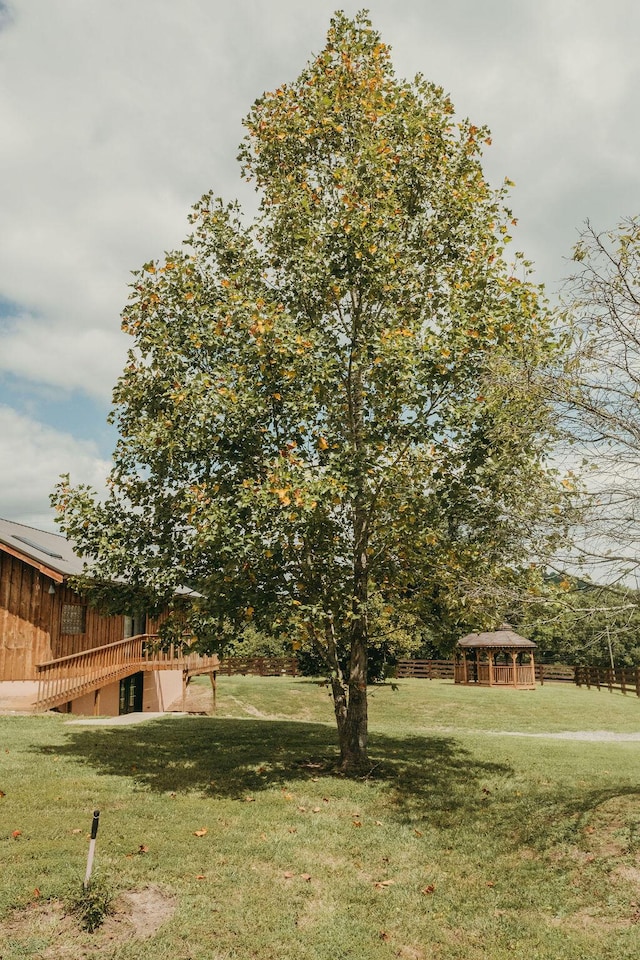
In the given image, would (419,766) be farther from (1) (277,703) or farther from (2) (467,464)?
(1) (277,703)

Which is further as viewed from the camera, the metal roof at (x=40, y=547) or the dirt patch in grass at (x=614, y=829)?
the metal roof at (x=40, y=547)

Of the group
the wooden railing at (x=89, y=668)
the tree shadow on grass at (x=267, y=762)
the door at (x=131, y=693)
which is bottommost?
the door at (x=131, y=693)

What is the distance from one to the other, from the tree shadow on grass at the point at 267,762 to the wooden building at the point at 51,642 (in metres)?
3.61

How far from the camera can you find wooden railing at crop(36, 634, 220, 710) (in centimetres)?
1923

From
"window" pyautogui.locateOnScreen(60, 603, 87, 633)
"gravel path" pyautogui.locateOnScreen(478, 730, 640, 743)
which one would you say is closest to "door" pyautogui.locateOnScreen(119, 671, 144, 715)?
"window" pyautogui.locateOnScreen(60, 603, 87, 633)

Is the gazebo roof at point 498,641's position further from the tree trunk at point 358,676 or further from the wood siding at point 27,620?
the tree trunk at point 358,676

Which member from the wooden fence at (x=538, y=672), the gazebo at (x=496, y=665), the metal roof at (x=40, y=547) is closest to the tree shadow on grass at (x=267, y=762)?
the metal roof at (x=40, y=547)

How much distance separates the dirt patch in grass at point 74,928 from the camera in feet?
17.7

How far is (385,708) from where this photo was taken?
26391 millimetres

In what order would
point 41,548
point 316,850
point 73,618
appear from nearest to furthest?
1. point 316,850
2. point 73,618
3. point 41,548

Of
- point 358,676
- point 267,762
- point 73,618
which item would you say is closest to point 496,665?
point 73,618

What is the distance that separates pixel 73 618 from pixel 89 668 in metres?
2.57

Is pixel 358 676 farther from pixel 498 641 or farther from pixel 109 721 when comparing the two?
pixel 498 641

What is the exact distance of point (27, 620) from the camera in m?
21.1
